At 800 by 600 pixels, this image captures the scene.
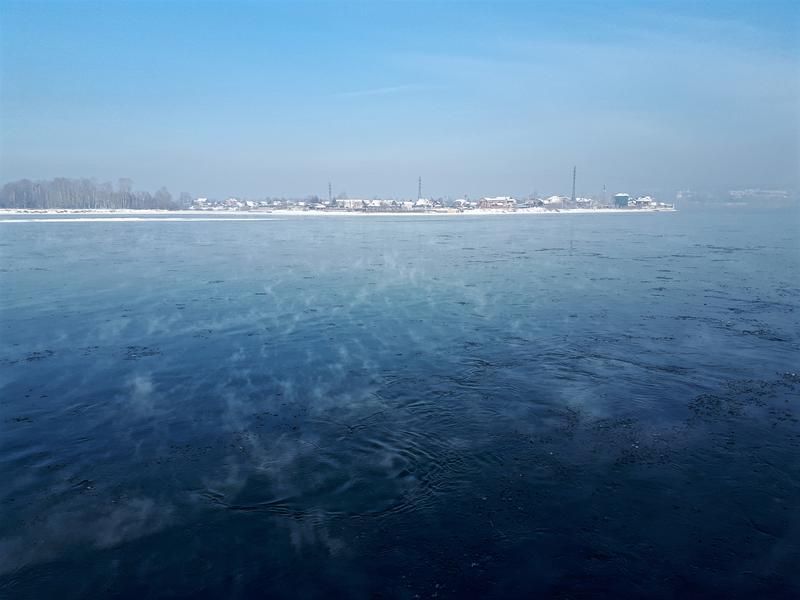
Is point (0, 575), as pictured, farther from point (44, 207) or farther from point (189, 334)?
point (44, 207)

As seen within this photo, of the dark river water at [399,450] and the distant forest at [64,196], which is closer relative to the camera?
the dark river water at [399,450]

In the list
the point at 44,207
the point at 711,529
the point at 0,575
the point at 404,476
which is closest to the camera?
the point at 0,575

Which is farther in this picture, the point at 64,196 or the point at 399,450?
the point at 64,196

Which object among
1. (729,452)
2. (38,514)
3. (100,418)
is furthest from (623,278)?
(38,514)

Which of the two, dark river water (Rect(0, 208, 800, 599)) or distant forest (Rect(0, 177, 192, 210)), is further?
distant forest (Rect(0, 177, 192, 210))

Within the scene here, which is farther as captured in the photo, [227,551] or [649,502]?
[649,502]

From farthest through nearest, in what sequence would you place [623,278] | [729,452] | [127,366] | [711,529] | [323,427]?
[623,278]
[127,366]
[323,427]
[729,452]
[711,529]
